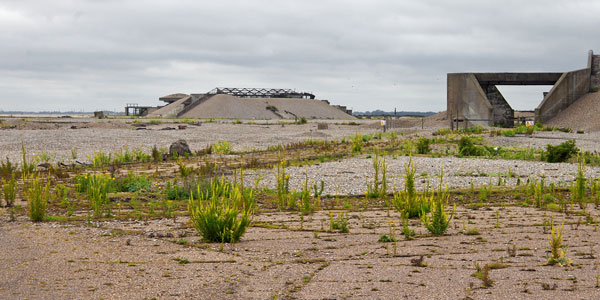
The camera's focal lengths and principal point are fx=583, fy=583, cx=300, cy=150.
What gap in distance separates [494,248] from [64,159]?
17.0 metres

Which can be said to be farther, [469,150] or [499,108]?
[499,108]

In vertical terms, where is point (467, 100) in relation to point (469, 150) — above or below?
above

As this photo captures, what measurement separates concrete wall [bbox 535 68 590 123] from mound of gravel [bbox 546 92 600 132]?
0.40 metres

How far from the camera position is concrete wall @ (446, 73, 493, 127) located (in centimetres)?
4097

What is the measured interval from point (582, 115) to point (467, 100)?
25.0ft

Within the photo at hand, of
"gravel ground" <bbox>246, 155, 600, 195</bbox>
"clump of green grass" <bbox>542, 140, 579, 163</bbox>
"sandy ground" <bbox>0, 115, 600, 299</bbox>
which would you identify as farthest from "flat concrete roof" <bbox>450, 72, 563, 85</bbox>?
"sandy ground" <bbox>0, 115, 600, 299</bbox>

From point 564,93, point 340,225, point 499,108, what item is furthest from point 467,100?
point 340,225

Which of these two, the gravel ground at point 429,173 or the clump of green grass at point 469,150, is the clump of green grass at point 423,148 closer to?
the clump of green grass at point 469,150

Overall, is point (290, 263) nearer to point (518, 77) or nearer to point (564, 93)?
point (518, 77)

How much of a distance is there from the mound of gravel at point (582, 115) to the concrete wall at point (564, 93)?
1.33 ft

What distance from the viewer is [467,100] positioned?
42.1 metres

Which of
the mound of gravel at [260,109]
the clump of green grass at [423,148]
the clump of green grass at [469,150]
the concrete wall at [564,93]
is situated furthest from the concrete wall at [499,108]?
the mound of gravel at [260,109]

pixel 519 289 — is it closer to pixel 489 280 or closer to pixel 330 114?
pixel 489 280

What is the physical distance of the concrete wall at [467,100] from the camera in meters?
41.0
